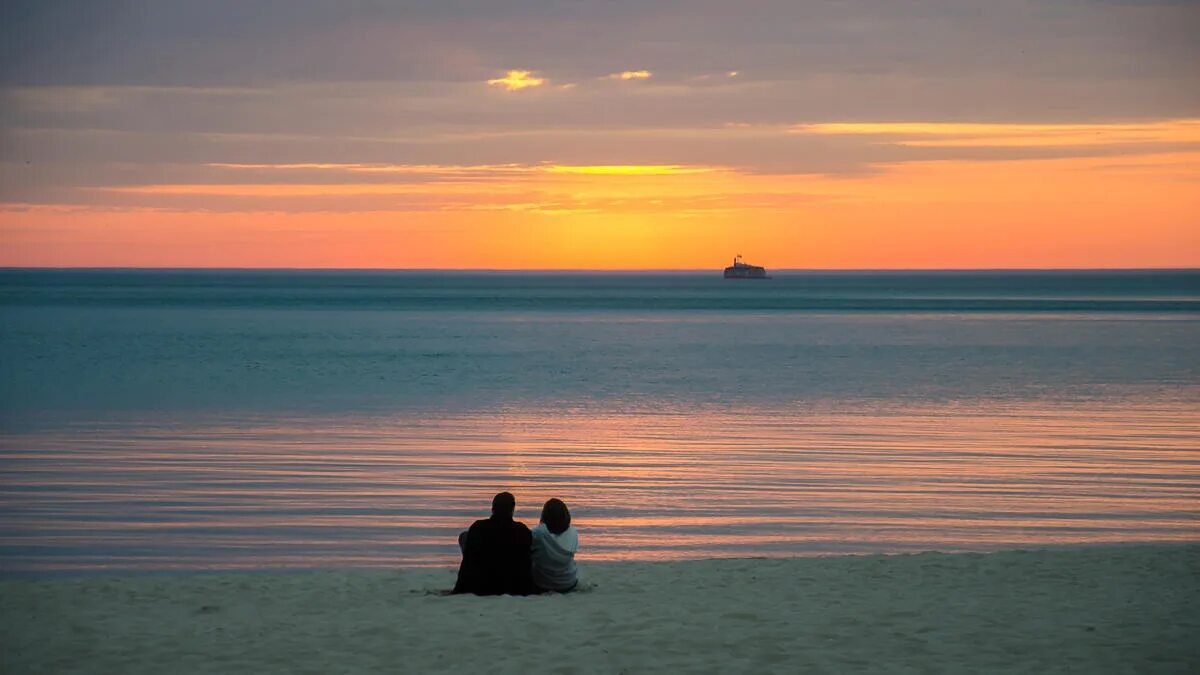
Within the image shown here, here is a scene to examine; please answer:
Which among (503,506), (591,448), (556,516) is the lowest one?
(591,448)

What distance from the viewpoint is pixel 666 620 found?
1040 centimetres

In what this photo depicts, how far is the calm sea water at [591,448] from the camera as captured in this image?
1558 centimetres

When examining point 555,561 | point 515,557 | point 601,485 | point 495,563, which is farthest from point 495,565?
point 601,485

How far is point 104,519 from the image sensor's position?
16266mm

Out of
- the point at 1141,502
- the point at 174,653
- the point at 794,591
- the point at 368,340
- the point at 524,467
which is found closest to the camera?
the point at 174,653

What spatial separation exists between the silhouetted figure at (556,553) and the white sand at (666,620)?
22cm

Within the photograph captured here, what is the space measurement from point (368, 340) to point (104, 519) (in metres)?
46.1

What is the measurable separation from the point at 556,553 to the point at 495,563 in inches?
20.7

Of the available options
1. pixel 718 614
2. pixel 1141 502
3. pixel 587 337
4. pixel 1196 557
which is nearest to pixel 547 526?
pixel 718 614

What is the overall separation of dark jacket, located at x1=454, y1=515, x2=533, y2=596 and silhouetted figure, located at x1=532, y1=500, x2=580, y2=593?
174 mm

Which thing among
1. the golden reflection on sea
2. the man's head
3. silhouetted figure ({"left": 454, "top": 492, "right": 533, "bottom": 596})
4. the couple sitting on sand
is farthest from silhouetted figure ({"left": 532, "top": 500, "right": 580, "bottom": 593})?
the golden reflection on sea

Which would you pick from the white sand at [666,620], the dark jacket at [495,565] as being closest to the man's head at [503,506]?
the dark jacket at [495,565]

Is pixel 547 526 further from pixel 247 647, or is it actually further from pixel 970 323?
pixel 970 323

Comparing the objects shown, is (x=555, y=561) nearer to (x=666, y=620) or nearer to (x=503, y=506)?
(x=503, y=506)
